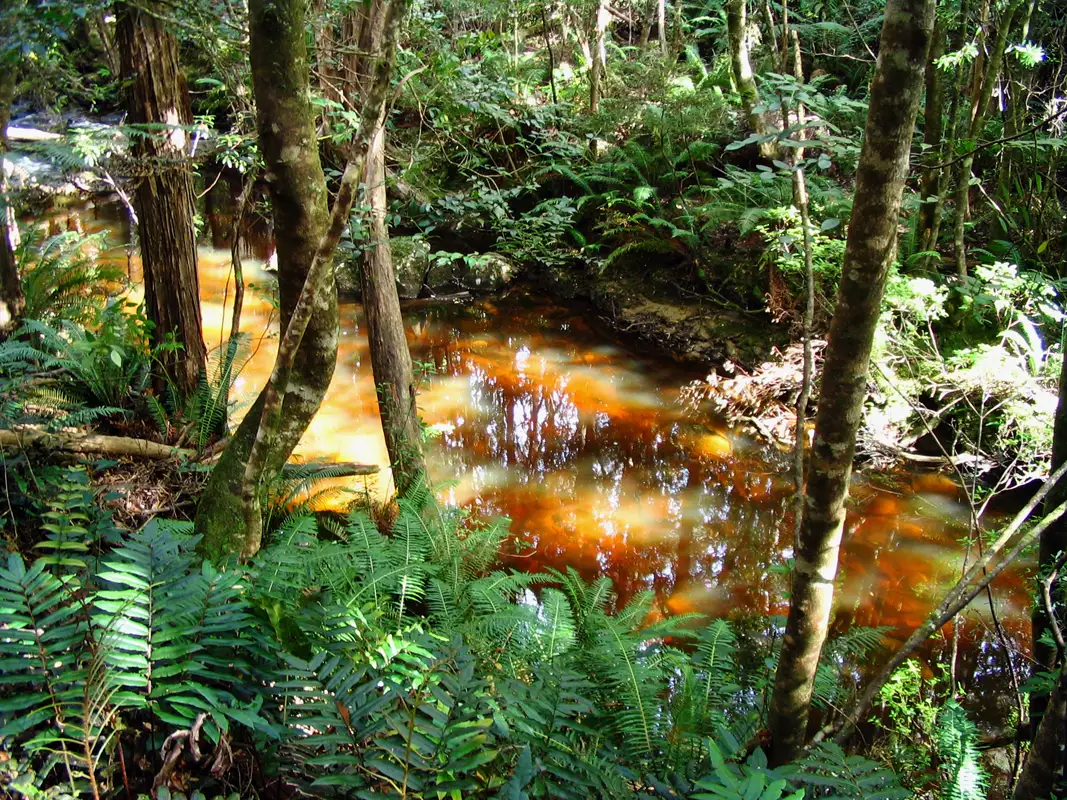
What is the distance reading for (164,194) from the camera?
436cm

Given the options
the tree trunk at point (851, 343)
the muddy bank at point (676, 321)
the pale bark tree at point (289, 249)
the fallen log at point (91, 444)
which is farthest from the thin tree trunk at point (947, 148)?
the fallen log at point (91, 444)

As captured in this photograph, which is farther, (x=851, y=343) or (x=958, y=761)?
(x=958, y=761)

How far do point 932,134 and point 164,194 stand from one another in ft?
21.8

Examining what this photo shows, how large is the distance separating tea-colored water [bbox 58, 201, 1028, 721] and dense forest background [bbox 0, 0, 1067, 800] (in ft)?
0.64

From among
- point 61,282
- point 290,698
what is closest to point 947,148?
point 290,698

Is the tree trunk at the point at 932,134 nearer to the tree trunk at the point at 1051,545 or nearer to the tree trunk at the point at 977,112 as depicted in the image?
the tree trunk at the point at 977,112

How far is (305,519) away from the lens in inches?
134

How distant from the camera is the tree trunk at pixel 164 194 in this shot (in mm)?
4000

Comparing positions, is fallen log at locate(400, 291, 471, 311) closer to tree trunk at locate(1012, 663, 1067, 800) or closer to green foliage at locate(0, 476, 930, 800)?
green foliage at locate(0, 476, 930, 800)

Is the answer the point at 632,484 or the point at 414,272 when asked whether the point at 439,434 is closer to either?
the point at 632,484

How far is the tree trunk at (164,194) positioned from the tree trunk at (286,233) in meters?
1.35

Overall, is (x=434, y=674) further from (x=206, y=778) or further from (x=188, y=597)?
(x=188, y=597)

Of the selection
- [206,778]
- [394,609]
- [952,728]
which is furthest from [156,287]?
[952,728]

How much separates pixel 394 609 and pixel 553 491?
115 inches
